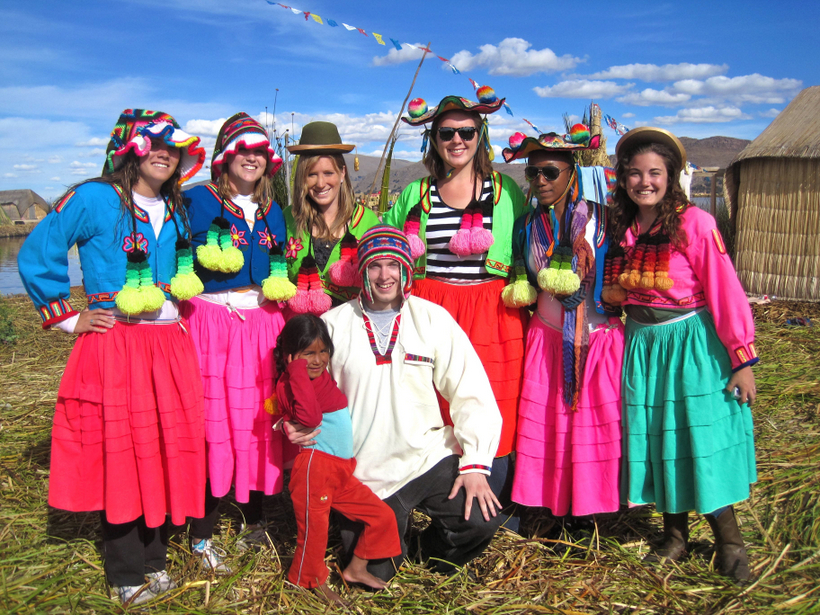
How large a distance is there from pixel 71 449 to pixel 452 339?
5.78 feet

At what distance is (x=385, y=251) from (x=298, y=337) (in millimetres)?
551

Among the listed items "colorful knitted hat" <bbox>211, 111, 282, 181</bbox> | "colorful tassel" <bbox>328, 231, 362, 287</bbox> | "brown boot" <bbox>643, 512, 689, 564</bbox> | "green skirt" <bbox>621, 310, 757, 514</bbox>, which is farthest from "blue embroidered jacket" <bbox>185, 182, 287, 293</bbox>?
"brown boot" <bbox>643, 512, 689, 564</bbox>

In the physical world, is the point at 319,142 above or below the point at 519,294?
above

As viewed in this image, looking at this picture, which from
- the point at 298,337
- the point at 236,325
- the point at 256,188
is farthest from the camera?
the point at 256,188

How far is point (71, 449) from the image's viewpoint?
8.20 ft

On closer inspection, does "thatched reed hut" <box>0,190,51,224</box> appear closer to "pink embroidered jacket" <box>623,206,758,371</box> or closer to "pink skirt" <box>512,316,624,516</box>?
"pink skirt" <box>512,316,624,516</box>

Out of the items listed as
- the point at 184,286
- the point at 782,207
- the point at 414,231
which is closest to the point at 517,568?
the point at 414,231

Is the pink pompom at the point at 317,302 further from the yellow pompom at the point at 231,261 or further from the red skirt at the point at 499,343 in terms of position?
the red skirt at the point at 499,343

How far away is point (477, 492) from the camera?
8.41ft

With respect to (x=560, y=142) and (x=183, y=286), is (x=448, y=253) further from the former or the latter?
(x=183, y=286)

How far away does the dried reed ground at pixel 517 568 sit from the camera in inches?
99.1

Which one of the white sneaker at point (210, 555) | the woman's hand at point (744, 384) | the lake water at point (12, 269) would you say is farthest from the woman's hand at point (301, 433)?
the lake water at point (12, 269)

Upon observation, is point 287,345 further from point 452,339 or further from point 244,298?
point 452,339

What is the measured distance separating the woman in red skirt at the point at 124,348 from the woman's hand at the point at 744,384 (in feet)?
7.97
